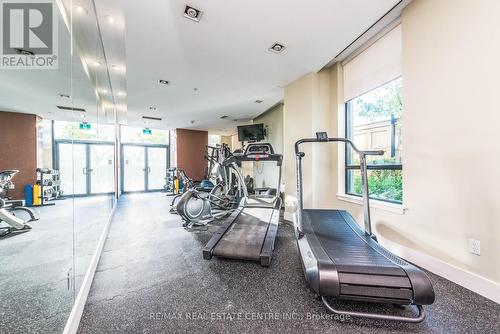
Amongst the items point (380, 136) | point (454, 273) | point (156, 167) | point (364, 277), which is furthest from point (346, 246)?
point (156, 167)

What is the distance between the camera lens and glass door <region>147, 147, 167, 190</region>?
9078 mm

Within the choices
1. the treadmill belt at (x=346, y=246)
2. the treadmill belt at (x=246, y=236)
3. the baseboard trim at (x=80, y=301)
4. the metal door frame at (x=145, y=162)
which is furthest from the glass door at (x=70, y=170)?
the metal door frame at (x=145, y=162)

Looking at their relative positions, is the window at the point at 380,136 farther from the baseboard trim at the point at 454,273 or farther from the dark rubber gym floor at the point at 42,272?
the dark rubber gym floor at the point at 42,272

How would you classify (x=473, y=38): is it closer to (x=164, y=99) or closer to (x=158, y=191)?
(x=164, y=99)

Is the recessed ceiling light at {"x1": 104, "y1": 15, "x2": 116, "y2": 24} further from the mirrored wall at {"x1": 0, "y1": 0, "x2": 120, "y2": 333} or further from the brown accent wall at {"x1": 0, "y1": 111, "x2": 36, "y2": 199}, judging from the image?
the brown accent wall at {"x1": 0, "y1": 111, "x2": 36, "y2": 199}

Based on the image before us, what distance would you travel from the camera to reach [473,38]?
1810 mm

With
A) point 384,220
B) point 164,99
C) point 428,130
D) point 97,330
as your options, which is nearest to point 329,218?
point 384,220

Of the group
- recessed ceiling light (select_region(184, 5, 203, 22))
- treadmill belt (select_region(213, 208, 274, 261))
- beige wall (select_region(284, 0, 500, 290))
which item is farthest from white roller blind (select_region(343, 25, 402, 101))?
treadmill belt (select_region(213, 208, 274, 261))

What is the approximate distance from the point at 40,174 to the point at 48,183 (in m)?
0.11

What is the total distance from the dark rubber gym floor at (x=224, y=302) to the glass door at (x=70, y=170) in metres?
0.97

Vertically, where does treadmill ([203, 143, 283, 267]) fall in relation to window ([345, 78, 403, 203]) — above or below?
below

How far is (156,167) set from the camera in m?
9.23

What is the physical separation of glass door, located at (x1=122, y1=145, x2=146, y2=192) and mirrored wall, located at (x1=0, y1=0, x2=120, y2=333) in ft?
23.6

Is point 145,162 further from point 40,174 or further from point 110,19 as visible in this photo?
point 40,174
